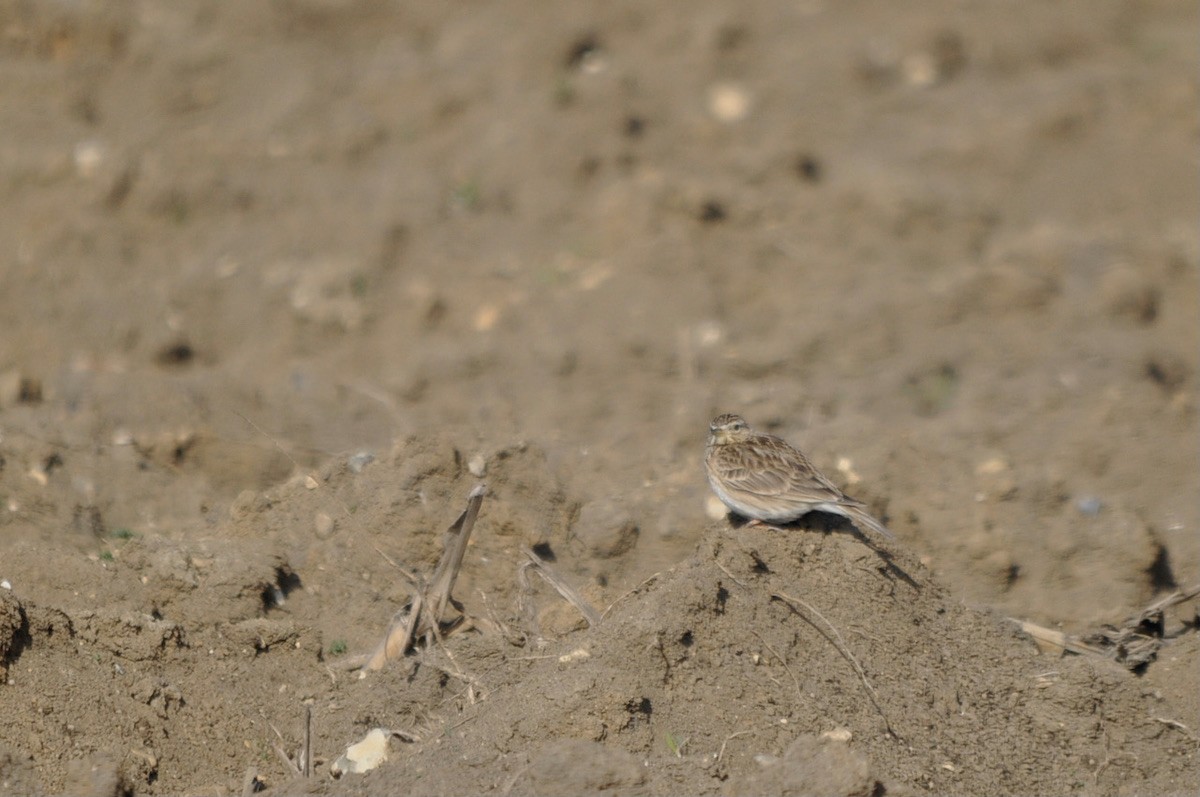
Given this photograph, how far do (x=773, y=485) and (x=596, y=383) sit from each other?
3.40 m

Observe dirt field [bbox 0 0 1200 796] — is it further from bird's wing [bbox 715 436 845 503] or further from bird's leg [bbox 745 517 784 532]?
bird's wing [bbox 715 436 845 503]

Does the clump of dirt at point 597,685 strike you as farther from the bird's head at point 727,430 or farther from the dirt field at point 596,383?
the bird's head at point 727,430

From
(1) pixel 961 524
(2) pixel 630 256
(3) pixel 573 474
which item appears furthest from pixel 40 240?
(1) pixel 961 524

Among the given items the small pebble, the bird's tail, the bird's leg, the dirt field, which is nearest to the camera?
the dirt field

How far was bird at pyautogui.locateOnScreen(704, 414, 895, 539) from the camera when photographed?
20.4 ft

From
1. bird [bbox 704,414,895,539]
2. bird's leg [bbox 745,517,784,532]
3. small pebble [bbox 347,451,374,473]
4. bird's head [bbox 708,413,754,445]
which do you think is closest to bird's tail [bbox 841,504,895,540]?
bird [bbox 704,414,895,539]

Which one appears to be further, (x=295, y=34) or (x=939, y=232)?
(x=295, y=34)

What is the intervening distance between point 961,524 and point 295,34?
8.46m

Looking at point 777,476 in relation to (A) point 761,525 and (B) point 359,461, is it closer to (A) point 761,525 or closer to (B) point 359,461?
(A) point 761,525

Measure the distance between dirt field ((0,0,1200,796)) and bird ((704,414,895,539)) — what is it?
0.27 m

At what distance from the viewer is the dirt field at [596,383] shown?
5.35 m

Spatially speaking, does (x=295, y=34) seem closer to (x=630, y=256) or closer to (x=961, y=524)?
(x=630, y=256)

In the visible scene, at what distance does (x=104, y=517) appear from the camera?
738 cm

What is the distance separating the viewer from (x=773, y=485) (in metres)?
6.39
